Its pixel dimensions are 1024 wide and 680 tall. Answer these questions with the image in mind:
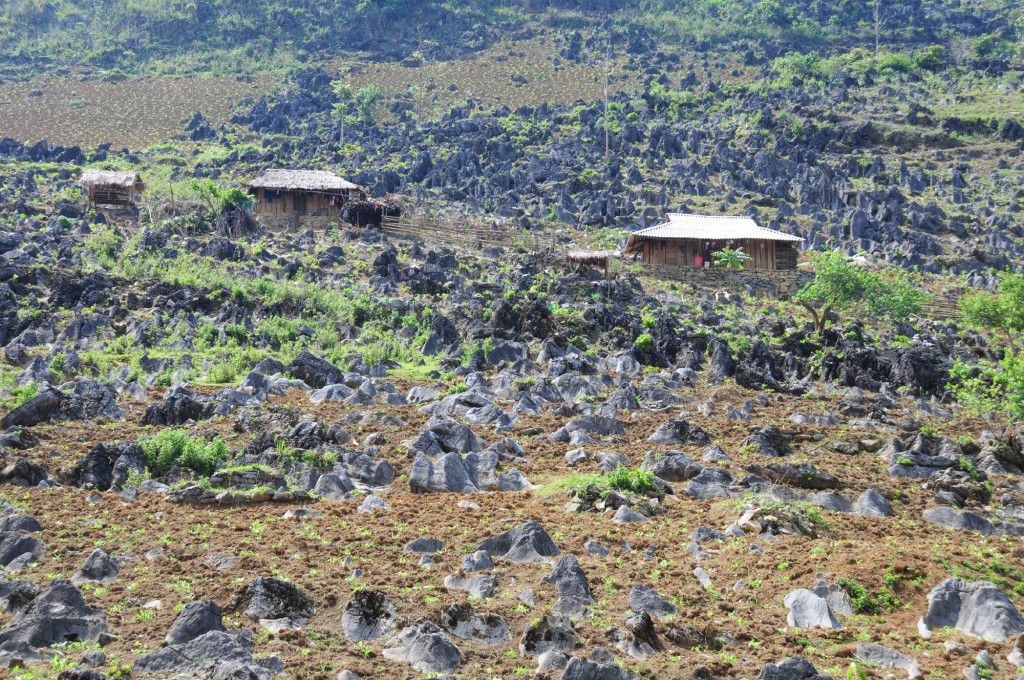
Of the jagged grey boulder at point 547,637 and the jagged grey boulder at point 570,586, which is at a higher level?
the jagged grey boulder at point 547,637

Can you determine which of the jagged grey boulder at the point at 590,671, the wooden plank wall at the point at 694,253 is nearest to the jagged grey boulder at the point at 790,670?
the jagged grey boulder at the point at 590,671

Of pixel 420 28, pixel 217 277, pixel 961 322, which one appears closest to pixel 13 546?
pixel 217 277

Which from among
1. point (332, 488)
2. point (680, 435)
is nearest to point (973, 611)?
point (680, 435)

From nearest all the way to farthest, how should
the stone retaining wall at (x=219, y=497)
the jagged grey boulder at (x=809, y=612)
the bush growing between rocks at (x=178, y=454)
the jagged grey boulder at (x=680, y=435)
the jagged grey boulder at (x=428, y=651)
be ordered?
the jagged grey boulder at (x=428, y=651)
the jagged grey boulder at (x=809, y=612)
the stone retaining wall at (x=219, y=497)
the bush growing between rocks at (x=178, y=454)
the jagged grey boulder at (x=680, y=435)

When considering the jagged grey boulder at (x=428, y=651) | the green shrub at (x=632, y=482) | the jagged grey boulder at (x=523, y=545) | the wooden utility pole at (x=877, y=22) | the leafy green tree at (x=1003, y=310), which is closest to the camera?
the jagged grey boulder at (x=428, y=651)

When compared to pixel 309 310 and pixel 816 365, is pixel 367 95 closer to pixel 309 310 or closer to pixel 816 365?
pixel 309 310

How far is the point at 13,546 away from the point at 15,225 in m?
33.1

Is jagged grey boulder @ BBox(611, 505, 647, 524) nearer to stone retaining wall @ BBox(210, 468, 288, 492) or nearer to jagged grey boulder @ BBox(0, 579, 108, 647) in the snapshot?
stone retaining wall @ BBox(210, 468, 288, 492)

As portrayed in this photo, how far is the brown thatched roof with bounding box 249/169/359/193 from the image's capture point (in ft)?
155

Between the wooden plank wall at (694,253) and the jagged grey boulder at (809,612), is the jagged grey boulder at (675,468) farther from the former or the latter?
the wooden plank wall at (694,253)

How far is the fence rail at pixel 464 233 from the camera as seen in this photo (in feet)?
150

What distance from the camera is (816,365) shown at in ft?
93.7

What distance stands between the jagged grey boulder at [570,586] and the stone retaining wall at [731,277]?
34.2m

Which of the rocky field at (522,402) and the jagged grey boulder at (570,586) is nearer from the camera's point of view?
the rocky field at (522,402)
